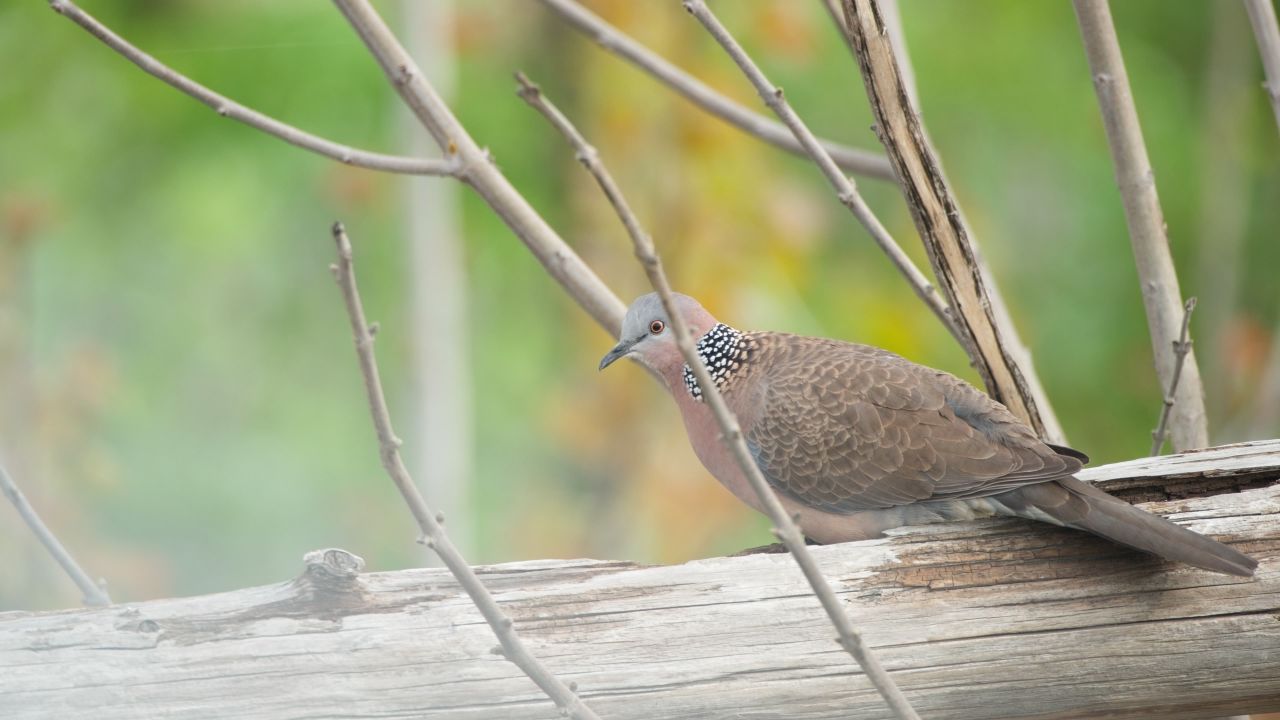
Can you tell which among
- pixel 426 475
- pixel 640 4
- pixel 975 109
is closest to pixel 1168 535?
pixel 426 475

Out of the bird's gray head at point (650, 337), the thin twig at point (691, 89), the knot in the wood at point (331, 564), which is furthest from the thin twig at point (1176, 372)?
the knot in the wood at point (331, 564)

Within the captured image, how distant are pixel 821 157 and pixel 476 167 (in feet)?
2.52

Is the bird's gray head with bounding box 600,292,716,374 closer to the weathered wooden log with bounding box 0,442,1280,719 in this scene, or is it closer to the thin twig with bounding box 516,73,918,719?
the weathered wooden log with bounding box 0,442,1280,719

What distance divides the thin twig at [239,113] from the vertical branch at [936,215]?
0.90m

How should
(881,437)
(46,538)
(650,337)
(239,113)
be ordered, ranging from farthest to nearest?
(650,337) < (881,437) < (239,113) < (46,538)

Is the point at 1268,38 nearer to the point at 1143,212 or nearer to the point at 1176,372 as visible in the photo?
the point at 1143,212

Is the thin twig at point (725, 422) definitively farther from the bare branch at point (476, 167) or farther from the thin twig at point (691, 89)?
the thin twig at point (691, 89)

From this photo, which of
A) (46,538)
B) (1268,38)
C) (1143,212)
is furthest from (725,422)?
(1268,38)

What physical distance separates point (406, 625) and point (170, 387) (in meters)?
4.62

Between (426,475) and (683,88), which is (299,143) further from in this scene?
(426,475)

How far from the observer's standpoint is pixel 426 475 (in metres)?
4.33

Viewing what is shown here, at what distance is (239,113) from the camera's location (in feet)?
7.01

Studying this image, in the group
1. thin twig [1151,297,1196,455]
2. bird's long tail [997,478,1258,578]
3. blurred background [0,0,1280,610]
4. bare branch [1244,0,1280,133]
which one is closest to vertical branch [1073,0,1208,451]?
thin twig [1151,297,1196,455]

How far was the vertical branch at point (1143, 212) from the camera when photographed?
2369mm
